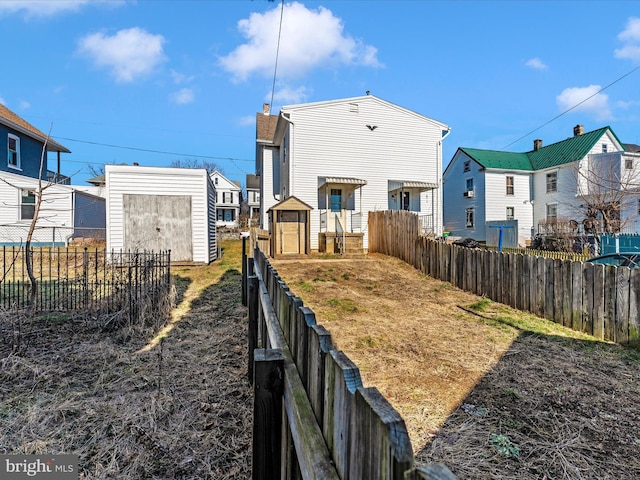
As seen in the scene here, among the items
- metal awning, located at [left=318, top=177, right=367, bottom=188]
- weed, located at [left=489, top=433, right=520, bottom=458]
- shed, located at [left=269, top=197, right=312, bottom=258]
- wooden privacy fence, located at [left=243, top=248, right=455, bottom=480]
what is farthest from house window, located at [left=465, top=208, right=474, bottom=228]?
wooden privacy fence, located at [left=243, top=248, right=455, bottom=480]

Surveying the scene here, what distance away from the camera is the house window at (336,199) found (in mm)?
16453

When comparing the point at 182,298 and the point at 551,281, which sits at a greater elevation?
the point at 551,281

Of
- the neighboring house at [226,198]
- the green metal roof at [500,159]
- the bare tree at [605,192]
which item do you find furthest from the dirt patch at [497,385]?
the neighboring house at [226,198]

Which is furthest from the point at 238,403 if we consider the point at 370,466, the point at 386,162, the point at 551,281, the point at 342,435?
the point at 386,162

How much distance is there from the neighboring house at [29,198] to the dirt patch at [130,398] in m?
10.7

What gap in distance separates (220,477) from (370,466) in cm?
198

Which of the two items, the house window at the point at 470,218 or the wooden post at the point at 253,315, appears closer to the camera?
the wooden post at the point at 253,315

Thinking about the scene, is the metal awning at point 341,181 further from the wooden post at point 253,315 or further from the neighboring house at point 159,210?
the wooden post at point 253,315

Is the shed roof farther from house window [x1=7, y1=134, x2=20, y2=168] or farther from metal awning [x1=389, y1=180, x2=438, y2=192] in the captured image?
house window [x1=7, y1=134, x2=20, y2=168]

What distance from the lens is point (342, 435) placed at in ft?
3.42

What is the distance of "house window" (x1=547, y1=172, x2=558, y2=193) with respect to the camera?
78.6 ft

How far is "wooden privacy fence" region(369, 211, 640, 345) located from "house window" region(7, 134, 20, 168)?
21434mm

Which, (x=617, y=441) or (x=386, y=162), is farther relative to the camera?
(x=386, y=162)

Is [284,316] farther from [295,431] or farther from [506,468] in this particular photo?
[506,468]
